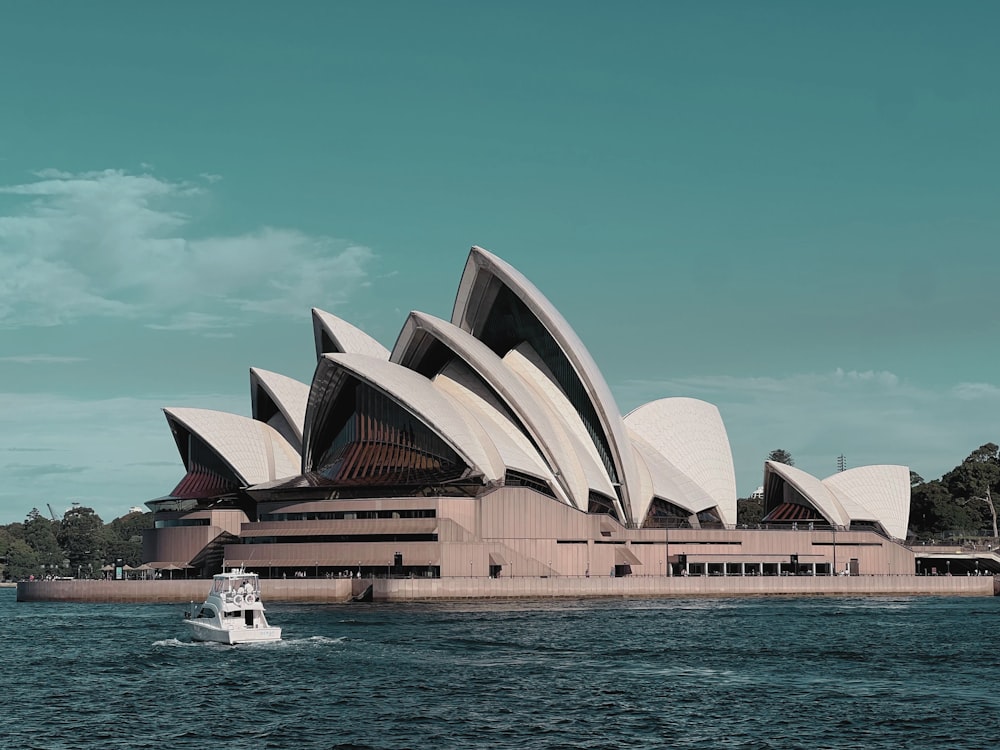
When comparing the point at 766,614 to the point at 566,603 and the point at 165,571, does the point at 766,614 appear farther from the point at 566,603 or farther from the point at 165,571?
the point at 165,571

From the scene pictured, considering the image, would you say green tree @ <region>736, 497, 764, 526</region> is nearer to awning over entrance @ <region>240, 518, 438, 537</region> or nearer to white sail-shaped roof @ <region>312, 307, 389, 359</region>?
white sail-shaped roof @ <region>312, 307, 389, 359</region>

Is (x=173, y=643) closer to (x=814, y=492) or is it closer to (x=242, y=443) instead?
(x=242, y=443)

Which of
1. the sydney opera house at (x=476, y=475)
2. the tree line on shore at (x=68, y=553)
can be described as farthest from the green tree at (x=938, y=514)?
the tree line on shore at (x=68, y=553)

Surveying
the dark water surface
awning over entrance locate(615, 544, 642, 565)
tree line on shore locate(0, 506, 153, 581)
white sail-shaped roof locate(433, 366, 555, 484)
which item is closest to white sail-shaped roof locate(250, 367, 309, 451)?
white sail-shaped roof locate(433, 366, 555, 484)

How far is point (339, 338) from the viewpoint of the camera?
327 feet

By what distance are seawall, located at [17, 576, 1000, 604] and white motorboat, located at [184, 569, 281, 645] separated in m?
25.7

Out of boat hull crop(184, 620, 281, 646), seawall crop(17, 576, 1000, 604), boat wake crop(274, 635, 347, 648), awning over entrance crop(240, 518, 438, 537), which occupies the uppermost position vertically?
awning over entrance crop(240, 518, 438, 537)

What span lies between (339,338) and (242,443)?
39.2 ft

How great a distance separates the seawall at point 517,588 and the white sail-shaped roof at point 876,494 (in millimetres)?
13361

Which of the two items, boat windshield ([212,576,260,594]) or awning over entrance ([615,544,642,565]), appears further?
awning over entrance ([615,544,642,565])

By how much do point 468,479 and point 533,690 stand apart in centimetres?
4923

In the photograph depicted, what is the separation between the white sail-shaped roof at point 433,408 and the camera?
290ft

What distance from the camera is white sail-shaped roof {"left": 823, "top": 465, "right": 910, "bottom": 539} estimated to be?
374 feet

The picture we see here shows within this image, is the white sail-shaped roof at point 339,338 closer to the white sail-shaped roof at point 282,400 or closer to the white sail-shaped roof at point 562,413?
the white sail-shaped roof at point 282,400
